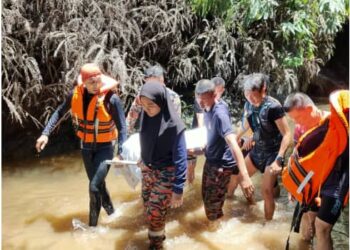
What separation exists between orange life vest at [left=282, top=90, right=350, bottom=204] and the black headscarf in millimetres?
933

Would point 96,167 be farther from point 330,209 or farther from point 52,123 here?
point 330,209

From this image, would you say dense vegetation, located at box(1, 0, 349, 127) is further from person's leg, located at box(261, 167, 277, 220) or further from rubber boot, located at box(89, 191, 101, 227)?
person's leg, located at box(261, 167, 277, 220)

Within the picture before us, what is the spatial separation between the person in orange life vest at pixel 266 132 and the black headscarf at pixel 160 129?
3.15 feet

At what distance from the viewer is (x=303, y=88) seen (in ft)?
32.2

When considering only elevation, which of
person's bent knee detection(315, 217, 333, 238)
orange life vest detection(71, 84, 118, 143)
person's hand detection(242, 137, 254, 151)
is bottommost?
person's hand detection(242, 137, 254, 151)

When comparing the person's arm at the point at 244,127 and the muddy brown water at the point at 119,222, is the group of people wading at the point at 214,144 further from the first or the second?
the muddy brown water at the point at 119,222

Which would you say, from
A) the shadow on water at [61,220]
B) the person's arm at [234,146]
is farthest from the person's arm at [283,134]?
the shadow on water at [61,220]

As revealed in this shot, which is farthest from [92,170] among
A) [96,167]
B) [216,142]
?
[216,142]

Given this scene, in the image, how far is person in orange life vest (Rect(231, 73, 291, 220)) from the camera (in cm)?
414

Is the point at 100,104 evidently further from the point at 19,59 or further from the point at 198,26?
the point at 198,26

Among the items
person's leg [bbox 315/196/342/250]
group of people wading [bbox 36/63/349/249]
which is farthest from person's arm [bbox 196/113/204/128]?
person's leg [bbox 315/196/342/250]

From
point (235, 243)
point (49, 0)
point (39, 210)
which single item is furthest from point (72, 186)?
point (49, 0)

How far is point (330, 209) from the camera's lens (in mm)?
3178

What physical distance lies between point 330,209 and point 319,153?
1.40 ft
